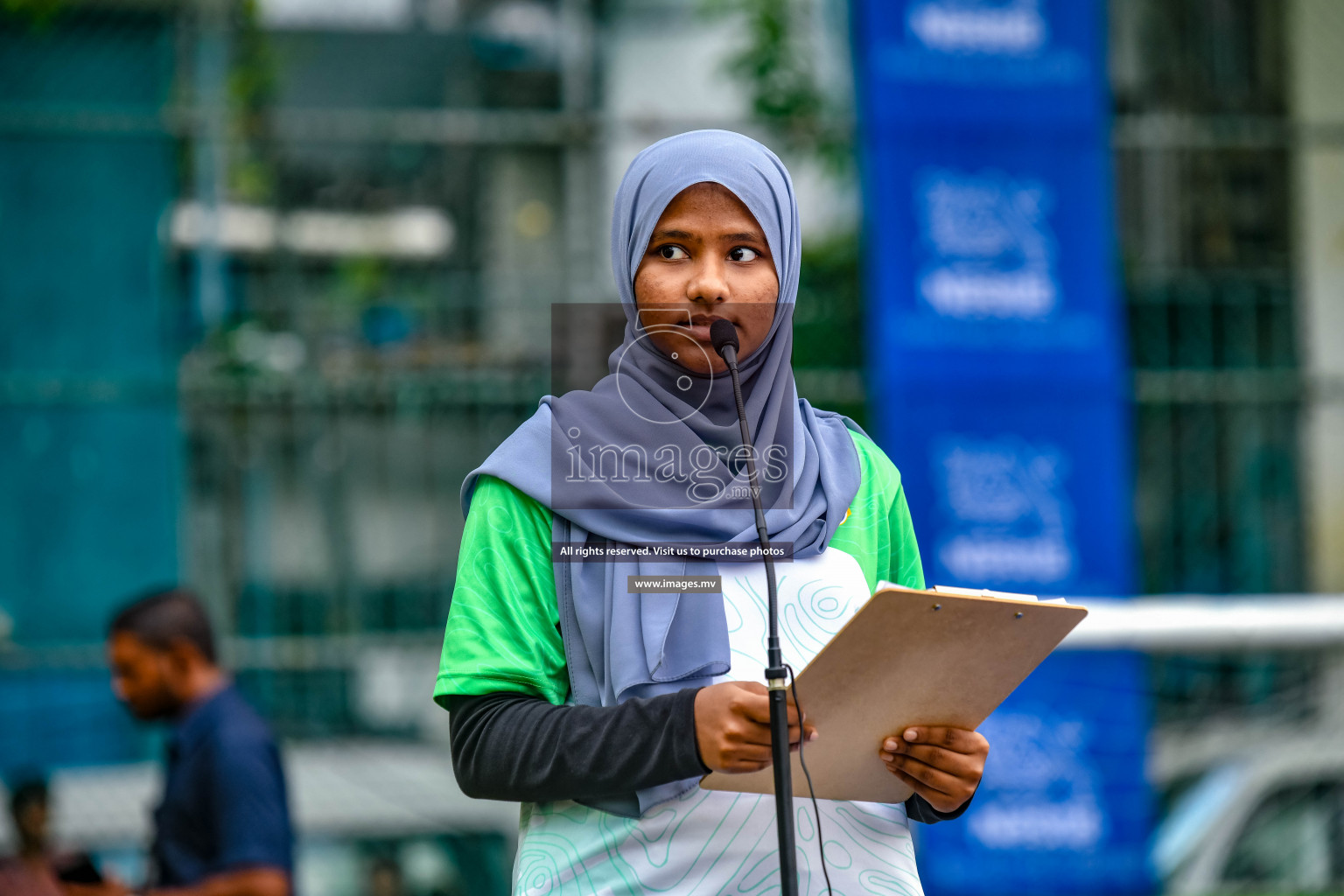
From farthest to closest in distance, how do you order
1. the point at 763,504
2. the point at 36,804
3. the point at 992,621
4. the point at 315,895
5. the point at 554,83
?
1. the point at 554,83
2. the point at 315,895
3. the point at 36,804
4. the point at 763,504
5. the point at 992,621

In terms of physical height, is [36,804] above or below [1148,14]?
below

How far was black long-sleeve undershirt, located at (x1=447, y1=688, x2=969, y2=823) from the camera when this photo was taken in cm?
149

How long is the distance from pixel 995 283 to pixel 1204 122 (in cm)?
185

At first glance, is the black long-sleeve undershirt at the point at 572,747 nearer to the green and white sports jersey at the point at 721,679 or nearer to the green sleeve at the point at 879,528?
the green and white sports jersey at the point at 721,679

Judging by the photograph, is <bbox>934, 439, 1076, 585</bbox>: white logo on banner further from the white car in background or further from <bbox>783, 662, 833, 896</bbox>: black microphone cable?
<bbox>783, 662, 833, 896</bbox>: black microphone cable

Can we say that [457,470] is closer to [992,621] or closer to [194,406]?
[194,406]

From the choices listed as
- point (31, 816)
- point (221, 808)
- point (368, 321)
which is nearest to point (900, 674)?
point (221, 808)

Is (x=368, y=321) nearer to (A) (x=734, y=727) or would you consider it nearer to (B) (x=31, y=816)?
(B) (x=31, y=816)

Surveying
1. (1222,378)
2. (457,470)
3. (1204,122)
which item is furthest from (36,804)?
(1204,122)

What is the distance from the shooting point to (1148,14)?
24.3 feet

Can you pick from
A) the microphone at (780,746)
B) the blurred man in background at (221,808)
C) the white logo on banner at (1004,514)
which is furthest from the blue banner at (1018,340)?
the microphone at (780,746)

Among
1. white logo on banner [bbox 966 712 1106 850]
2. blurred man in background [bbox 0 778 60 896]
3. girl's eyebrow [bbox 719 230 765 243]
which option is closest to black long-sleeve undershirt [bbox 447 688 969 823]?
girl's eyebrow [bbox 719 230 765 243]

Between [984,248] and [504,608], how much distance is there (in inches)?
194

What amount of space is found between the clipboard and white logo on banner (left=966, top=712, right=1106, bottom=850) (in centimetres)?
440
